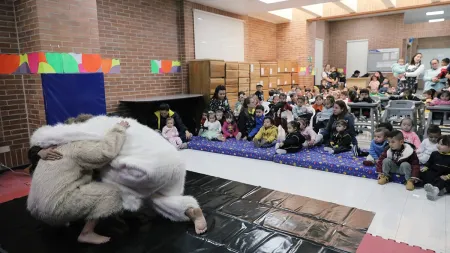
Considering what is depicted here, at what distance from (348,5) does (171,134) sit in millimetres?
7013

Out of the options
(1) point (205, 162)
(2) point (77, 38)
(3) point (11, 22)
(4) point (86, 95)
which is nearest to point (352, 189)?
(1) point (205, 162)

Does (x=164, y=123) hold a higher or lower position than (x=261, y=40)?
lower

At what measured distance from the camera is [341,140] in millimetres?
4438

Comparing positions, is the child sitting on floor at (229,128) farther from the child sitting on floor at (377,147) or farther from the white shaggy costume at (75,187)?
the white shaggy costume at (75,187)

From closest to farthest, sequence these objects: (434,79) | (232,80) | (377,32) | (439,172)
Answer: (439,172)
(434,79)
(232,80)
(377,32)

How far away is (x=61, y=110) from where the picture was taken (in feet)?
14.6

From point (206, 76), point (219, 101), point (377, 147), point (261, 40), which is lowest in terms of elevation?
point (377, 147)

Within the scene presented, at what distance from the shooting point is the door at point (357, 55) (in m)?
12.5

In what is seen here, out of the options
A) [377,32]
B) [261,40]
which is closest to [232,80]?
[261,40]

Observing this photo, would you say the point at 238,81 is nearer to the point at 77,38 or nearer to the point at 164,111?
the point at 164,111

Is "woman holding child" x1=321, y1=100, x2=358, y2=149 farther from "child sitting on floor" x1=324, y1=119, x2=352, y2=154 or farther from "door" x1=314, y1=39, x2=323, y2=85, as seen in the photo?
"door" x1=314, y1=39, x2=323, y2=85

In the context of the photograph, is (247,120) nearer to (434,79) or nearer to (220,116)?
(220,116)

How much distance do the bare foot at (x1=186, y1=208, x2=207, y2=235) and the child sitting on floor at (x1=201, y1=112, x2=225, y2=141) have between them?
3231 millimetres

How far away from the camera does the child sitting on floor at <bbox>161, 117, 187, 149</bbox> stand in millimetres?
5456
